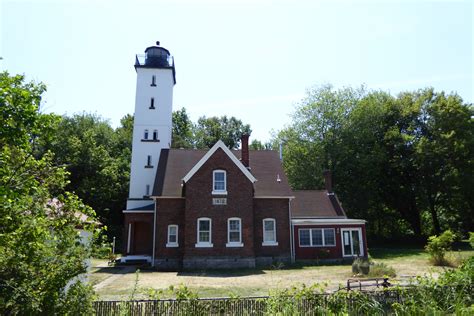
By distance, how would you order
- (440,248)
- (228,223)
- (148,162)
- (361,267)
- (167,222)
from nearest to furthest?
(361,267), (440,248), (228,223), (167,222), (148,162)

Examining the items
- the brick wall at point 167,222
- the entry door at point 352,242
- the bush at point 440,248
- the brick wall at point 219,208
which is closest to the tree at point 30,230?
the brick wall at point 219,208

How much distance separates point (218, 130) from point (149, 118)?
29.1m

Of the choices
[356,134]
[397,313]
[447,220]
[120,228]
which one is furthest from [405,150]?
[397,313]

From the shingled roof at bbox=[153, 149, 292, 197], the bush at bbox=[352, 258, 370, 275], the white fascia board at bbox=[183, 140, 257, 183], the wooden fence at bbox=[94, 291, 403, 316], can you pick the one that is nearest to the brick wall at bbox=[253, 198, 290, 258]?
the shingled roof at bbox=[153, 149, 292, 197]

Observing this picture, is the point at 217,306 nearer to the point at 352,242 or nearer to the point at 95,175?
the point at 352,242

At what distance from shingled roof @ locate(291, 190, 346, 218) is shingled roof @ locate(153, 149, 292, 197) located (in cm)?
316

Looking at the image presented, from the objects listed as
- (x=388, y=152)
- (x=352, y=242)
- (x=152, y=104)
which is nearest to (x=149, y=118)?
(x=152, y=104)

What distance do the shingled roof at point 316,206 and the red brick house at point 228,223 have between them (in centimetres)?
50

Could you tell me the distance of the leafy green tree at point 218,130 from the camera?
195 feet

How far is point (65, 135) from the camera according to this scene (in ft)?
146

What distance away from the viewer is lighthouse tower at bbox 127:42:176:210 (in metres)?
30.4

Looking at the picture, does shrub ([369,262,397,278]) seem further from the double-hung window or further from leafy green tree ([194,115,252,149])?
leafy green tree ([194,115,252,149])

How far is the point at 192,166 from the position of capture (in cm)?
2869

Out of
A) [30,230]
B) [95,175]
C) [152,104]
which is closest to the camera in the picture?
[30,230]
